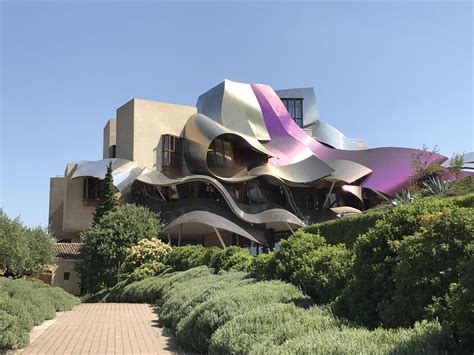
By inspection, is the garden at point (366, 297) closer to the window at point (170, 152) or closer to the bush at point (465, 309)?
the bush at point (465, 309)

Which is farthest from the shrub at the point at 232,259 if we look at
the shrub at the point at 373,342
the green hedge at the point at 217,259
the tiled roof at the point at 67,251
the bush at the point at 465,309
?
the tiled roof at the point at 67,251

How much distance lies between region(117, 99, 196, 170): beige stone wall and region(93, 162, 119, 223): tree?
13.3ft

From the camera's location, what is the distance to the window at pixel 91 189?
43156 mm

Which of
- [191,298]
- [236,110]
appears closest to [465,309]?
[191,298]

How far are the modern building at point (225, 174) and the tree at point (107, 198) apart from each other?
4.01ft

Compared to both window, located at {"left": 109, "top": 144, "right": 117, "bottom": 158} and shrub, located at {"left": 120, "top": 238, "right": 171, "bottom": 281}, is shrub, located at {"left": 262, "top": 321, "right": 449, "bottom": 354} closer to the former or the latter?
shrub, located at {"left": 120, "top": 238, "right": 171, "bottom": 281}

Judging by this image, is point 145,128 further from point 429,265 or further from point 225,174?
point 429,265

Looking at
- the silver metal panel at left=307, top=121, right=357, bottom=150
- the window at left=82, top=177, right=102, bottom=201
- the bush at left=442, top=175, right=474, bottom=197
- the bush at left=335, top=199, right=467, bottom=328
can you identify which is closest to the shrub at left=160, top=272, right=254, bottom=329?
the bush at left=335, top=199, right=467, bottom=328

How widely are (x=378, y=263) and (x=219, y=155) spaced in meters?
39.8

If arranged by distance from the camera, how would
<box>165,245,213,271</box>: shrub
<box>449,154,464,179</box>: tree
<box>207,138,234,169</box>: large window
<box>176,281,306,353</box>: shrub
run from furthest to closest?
<box>207,138,234,169</box>: large window → <box>449,154,464,179</box>: tree → <box>165,245,213,271</box>: shrub → <box>176,281,306,353</box>: shrub

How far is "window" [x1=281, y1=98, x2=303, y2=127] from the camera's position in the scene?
2554 inches

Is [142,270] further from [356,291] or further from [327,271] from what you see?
[356,291]

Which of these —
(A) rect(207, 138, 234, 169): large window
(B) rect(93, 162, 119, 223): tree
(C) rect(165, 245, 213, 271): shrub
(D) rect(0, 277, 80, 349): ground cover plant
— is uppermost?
(A) rect(207, 138, 234, 169): large window

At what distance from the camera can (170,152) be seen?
44062 mm
